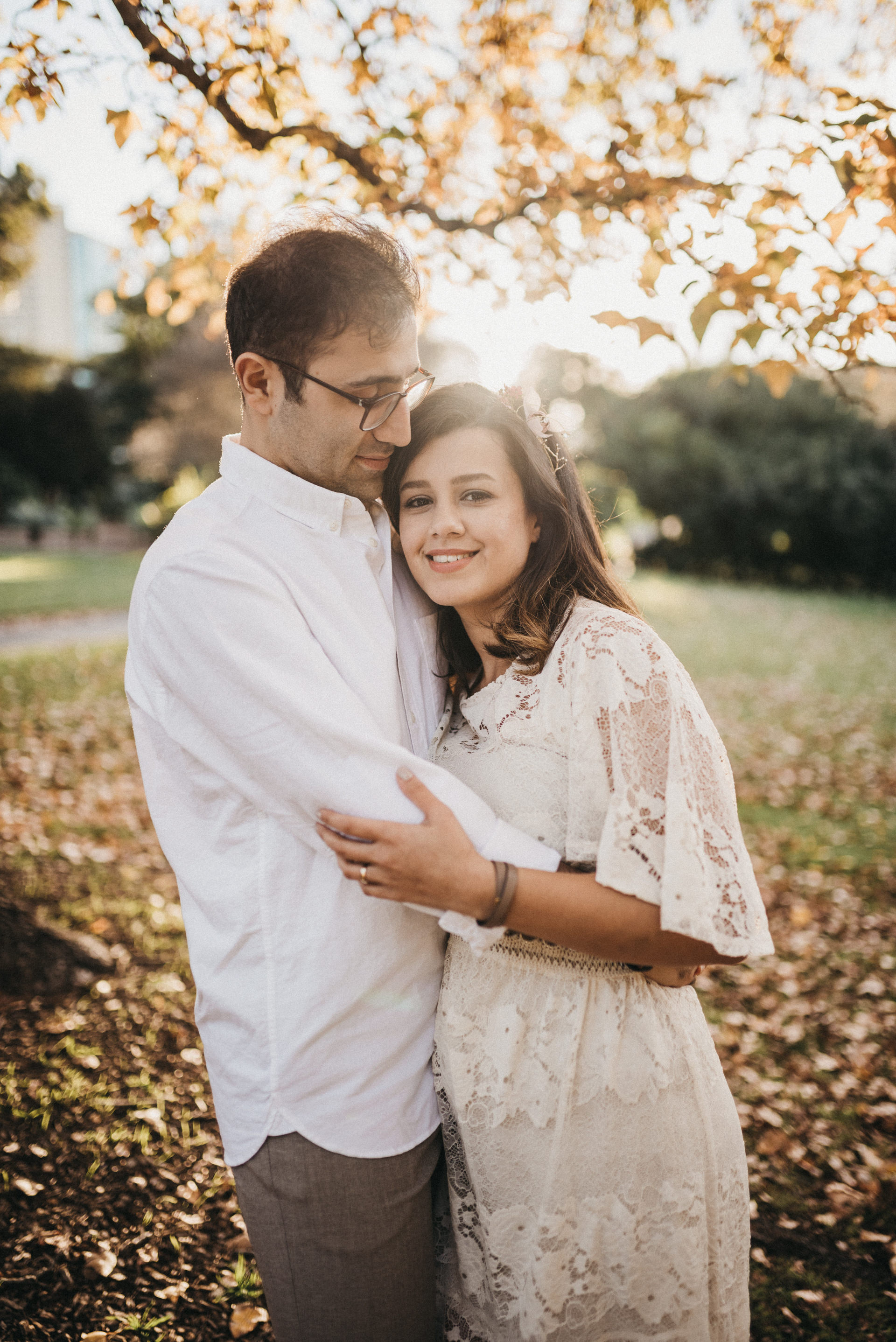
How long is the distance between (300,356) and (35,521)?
4018 cm

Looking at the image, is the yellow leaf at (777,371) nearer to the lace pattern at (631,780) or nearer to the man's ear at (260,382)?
the lace pattern at (631,780)

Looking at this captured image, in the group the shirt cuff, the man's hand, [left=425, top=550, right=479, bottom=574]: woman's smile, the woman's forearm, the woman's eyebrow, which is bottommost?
the man's hand

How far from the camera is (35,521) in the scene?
37.4 m

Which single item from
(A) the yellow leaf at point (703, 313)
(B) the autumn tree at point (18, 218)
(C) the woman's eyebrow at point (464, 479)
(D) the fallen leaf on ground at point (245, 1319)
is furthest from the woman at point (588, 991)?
(B) the autumn tree at point (18, 218)

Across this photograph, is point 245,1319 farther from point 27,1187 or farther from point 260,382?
point 260,382

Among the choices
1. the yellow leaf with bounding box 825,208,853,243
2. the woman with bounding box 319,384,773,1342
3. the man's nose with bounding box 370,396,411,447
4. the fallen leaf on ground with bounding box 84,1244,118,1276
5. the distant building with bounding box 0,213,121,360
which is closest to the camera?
the woman with bounding box 319,384,773,1342

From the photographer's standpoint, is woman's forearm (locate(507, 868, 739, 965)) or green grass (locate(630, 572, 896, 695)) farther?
green grass (locate(630, 572, 896, 695))

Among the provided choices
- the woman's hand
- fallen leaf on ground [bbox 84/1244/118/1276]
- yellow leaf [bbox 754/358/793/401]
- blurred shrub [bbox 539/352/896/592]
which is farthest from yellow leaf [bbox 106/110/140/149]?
blurred shrub [bbox 539/352/896/592]

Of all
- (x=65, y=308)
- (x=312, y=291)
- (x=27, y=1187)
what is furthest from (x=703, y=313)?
(x=65, y=308)

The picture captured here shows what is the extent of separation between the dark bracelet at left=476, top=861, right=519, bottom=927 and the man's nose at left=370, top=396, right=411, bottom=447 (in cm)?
106

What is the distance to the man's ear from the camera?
1979 mm

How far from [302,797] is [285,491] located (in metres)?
0.72

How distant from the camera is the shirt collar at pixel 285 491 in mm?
1923

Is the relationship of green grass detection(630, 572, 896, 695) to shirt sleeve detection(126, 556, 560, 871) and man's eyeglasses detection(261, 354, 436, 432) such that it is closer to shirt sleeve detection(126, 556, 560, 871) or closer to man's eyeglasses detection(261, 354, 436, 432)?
man's eyeglasses detection(261, 354, 436, 432)
